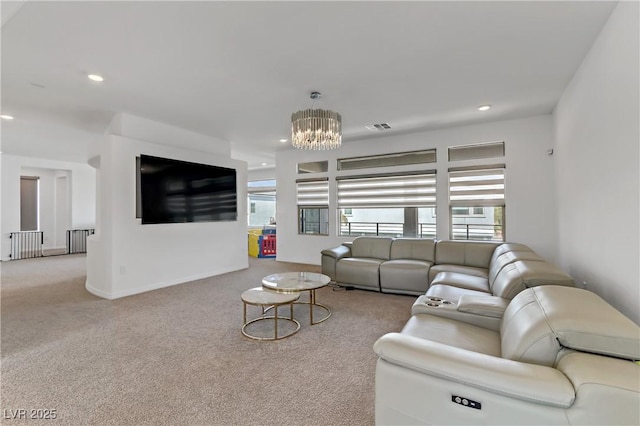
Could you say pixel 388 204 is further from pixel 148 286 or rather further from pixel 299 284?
pixel 148 286

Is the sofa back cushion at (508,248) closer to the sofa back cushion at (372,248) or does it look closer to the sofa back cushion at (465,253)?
the sofa back cushion at (465,253)

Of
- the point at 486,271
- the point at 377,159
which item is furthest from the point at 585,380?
the point at 377,159

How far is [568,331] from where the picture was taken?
128 cm

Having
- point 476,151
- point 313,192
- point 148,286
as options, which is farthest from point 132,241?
point 476,151

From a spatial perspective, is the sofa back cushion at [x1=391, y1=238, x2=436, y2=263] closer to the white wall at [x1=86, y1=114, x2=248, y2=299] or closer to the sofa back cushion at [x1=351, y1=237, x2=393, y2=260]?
the sofa back cushion at [x1=351, y1=237, x2=393, y2=260]

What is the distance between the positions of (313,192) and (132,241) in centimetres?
372

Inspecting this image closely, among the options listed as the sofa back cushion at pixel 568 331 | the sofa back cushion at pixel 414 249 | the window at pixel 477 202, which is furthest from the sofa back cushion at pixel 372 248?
the sofa back cushion at pixel 568 331

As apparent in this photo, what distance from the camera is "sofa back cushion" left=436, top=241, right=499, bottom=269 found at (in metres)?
4.36

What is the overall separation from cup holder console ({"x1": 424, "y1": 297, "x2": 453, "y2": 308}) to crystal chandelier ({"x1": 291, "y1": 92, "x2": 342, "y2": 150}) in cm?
205

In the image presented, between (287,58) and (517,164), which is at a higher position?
(287,58)

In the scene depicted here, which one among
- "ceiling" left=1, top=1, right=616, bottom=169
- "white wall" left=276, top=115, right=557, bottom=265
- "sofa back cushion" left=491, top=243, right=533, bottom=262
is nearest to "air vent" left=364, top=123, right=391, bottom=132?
"ceiling" left=1, top=1, right=616, bottom=169

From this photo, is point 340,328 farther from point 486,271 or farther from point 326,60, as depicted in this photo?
point 326,60

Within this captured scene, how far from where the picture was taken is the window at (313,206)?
679 cm

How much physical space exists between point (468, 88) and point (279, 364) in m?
3.73
